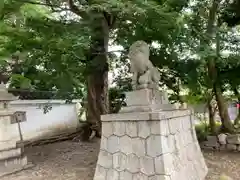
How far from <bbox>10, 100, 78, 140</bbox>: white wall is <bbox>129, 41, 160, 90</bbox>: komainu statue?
422cm

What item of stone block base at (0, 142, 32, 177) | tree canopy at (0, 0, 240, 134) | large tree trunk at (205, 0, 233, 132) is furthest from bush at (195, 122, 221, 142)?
stone block base at (0, 142, 32, 177)

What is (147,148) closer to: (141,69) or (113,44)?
(141,69)

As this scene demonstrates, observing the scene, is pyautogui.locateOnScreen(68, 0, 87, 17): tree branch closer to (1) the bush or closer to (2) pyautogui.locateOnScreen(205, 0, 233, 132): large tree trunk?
(2) pyautogui.locateOnScreen(205, 0, 233, 132): large tree trunk

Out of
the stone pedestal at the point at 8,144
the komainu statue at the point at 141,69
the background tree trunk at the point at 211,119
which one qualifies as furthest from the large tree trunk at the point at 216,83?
the stone pedestal at the point at 8,144

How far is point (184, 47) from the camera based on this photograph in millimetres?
5945

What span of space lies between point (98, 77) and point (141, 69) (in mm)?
3460

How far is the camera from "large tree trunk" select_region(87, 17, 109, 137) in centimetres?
659

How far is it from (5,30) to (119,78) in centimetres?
383

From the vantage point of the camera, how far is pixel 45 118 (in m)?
8.71

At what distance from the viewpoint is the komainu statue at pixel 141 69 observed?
4.18 metres

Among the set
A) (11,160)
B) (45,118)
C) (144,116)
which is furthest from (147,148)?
(45,118)

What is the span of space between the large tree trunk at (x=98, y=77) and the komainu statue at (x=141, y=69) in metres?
2.14

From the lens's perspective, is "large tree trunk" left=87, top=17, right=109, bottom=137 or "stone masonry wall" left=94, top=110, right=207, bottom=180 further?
"large tree trunk" left=87, top=17, right=109, bottom=137

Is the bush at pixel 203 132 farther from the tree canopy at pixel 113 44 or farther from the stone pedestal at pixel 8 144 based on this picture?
the stone pedestal at pixel 8 144
